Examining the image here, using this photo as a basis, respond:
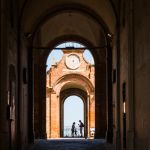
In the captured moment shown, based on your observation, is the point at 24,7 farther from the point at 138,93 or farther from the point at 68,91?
the point at 68,91

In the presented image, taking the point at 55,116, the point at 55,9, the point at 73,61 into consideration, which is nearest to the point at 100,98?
the point at 55,9

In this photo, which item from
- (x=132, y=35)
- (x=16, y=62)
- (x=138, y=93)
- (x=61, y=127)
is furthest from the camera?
(x=61, y=127)

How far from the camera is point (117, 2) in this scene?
21.9 meters

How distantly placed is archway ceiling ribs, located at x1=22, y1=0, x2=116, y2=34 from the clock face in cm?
1944

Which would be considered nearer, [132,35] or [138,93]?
[138,93]

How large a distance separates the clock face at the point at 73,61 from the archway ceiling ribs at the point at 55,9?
765 inches

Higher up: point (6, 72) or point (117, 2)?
point (117, 2)

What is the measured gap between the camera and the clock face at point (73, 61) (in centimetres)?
4484

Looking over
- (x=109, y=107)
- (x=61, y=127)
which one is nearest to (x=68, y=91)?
(x=61, y=127)

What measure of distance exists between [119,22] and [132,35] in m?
3.99

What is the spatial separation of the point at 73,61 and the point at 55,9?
1962 centimetres

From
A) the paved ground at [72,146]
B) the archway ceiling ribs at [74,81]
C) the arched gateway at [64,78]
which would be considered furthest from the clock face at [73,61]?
the paved ground at [72,146]

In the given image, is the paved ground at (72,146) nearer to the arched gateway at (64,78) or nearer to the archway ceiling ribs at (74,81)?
the arched gateway at (64,78)

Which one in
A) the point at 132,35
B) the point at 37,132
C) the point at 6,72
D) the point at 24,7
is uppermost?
the point at 24,7
